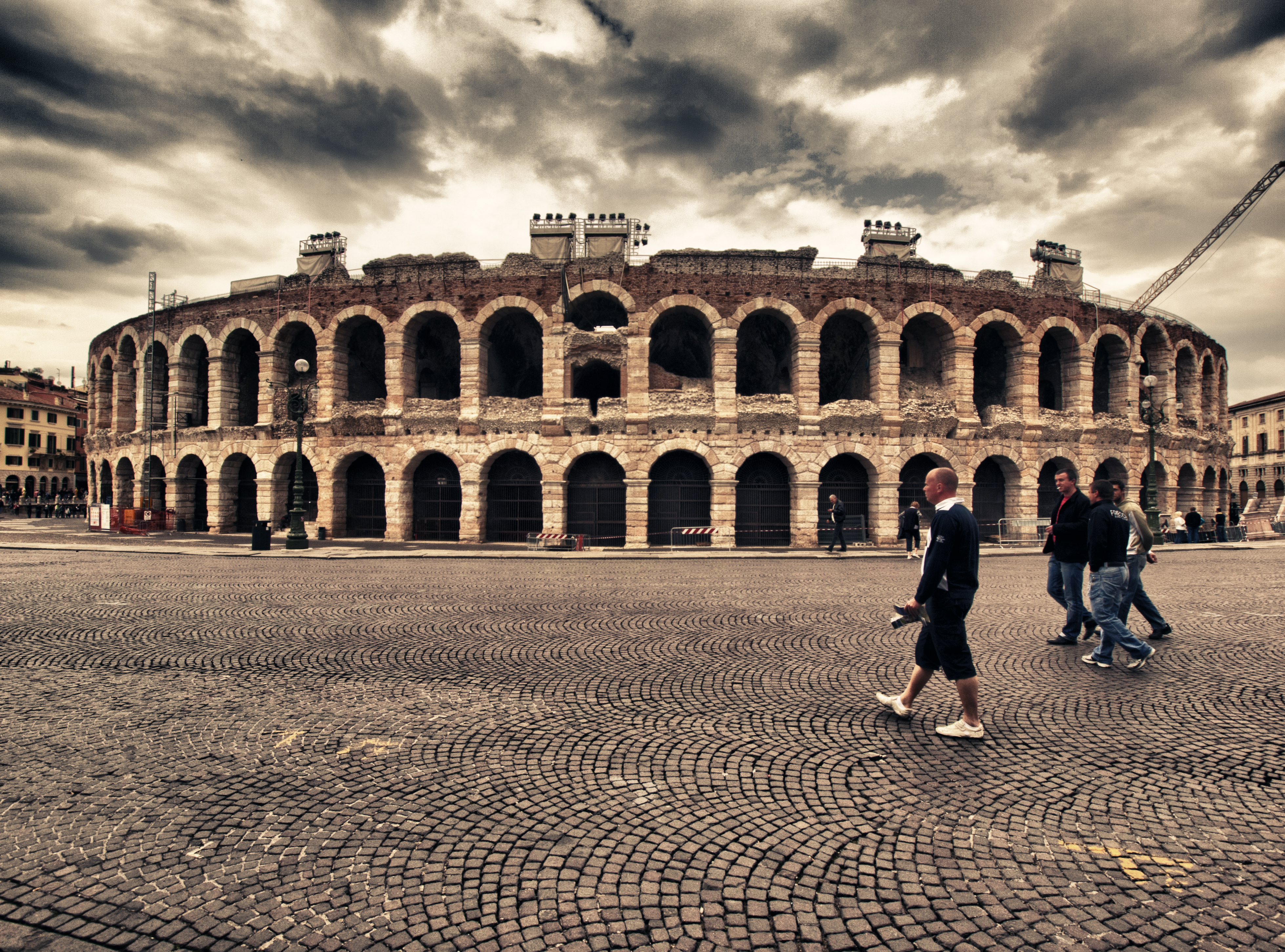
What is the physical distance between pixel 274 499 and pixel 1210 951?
90.3ft

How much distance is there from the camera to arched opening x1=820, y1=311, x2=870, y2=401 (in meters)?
24.0

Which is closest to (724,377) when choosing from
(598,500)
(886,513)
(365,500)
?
(598,500)

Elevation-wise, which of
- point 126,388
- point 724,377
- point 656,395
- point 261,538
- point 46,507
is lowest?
point 46,507

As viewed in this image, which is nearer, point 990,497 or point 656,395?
point 656,395

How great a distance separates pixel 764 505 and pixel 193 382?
25.9 m

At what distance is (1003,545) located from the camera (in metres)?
21.4

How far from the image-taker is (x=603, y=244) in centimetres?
2419

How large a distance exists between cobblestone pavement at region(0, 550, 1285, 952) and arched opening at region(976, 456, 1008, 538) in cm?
1735

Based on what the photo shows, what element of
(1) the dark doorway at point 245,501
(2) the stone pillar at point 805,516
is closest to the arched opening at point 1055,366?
(2) the stone pillar at point 805,516

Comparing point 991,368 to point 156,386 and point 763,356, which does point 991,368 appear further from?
point 156,386

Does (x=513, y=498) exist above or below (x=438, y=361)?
below

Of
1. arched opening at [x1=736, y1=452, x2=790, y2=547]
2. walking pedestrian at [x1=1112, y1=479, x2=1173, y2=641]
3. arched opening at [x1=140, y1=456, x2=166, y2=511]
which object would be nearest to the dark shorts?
walking pedestrian at [x1=1112, y1=479, x2=1173, y2=641]

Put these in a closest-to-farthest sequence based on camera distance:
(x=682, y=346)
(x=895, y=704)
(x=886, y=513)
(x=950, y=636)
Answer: (x=950, y=636)
(x=895, y=704)
(x=886, y=513)
(x=682, y=346)

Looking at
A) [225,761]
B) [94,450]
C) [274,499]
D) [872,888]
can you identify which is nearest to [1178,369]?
[872,888]
